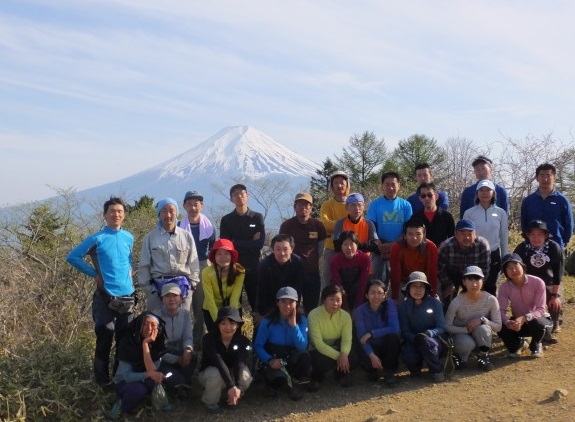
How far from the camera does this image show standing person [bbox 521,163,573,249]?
641cm

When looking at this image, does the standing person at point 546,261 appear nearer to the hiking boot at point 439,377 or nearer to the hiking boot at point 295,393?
the hiking boot at point 439,377

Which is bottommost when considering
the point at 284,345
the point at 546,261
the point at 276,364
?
the point at 276,364

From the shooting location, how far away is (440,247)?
610cm

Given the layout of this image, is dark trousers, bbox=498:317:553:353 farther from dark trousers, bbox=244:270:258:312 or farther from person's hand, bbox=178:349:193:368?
person's hand, bbox=178:349:193:368

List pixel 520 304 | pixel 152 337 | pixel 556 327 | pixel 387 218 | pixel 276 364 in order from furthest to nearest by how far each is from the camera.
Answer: pixel 556 327
pixel 387 218
pixel 520 304
pixel 276 364
pixel 152 337

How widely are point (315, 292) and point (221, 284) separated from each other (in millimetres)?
1118

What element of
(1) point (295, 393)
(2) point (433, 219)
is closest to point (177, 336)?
(1) point (295, 393)

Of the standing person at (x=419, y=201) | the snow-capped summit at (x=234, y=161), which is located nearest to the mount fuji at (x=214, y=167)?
the snow-capped summit at (x=234, y=161)

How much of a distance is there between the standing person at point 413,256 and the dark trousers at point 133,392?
2602 mm

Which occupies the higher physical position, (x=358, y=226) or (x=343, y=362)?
(x=358, y=226)

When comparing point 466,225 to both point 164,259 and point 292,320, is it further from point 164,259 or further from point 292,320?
point 164,259

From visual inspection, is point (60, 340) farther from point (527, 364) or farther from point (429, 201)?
point (527, 364)

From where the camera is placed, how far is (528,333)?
5.80 meters

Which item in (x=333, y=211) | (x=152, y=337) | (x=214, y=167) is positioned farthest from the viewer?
(x=214, y=167)
